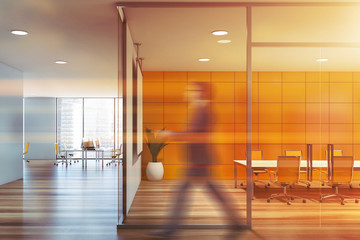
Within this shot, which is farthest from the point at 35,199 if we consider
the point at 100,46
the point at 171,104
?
the point at 171,104

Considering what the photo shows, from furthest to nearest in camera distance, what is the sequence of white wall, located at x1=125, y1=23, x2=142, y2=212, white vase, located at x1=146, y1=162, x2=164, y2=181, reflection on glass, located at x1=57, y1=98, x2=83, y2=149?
reflection on glass, located at x1=57, y1=98, x2=83, y2=149, white vase, located at x1=146, y1=162, x2=164, y2=181, white wall, located at x1=125, y1=23, x2=142, y2=212

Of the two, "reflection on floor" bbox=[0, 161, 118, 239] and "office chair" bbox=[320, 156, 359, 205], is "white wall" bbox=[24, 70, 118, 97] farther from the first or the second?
"office chair" bbox=[320, 156, 359, 205]

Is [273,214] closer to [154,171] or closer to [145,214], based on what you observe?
[145,214]

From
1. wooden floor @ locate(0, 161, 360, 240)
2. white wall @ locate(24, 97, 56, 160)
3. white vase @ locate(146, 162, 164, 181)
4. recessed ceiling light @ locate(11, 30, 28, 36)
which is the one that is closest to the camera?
wooden floor @ locate(0, 161, 360, 240)

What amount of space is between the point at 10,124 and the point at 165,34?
4785mm

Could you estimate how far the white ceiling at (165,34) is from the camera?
4438mm

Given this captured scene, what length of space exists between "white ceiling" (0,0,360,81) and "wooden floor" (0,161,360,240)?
2.37 meters

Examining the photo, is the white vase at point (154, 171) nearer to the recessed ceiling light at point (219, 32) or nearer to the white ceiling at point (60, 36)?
the white ceiling at point (60, 36)

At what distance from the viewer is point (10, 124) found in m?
8.13

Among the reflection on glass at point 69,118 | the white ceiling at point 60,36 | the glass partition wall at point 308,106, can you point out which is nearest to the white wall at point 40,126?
the reflection on glass at point 69,118

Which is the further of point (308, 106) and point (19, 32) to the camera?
point (308, 106)

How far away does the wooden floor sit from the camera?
3953mm

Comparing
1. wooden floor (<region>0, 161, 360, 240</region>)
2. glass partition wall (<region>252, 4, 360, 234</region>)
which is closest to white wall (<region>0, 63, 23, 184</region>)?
wooden floor (<region>0, 161, 360, 240</region>)

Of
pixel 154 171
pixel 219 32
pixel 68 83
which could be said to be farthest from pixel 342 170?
pixel 68 83
